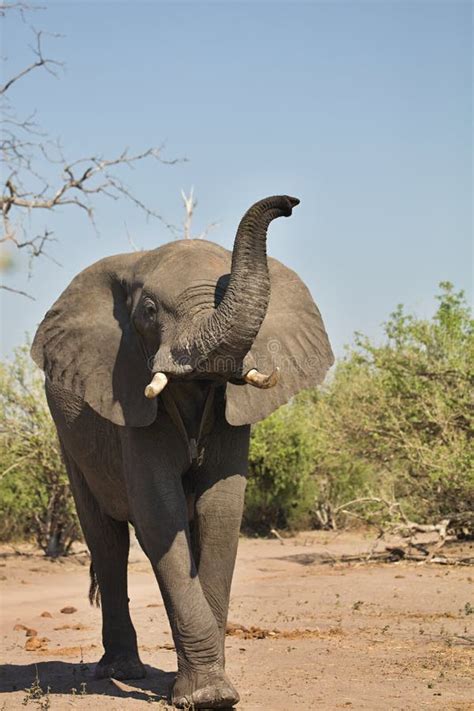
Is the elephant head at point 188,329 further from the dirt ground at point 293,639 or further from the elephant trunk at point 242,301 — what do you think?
the dirt ground at point 293,639

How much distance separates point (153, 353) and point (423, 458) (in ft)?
31.6

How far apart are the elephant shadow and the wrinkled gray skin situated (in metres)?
0.60

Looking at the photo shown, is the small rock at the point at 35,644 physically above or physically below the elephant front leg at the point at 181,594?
below

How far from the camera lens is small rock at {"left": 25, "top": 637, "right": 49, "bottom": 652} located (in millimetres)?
9336

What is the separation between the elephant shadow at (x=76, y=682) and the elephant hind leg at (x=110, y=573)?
188 millimetres

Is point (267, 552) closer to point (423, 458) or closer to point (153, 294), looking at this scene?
point (423, 458)

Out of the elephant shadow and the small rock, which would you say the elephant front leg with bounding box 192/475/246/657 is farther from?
the small rock

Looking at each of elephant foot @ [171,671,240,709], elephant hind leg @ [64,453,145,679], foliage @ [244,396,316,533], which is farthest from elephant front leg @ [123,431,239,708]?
foliage @ [244,396,316,533]

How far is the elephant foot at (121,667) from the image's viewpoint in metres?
7.67

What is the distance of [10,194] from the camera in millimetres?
15539

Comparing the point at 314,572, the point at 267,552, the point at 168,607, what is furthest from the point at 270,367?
the point at 267,552

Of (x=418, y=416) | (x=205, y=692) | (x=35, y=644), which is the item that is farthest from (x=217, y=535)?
(x=418, y=416)

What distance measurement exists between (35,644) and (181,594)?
3586 mm

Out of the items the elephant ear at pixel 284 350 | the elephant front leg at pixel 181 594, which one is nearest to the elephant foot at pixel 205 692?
the elephant front leg at pixel 181 594
